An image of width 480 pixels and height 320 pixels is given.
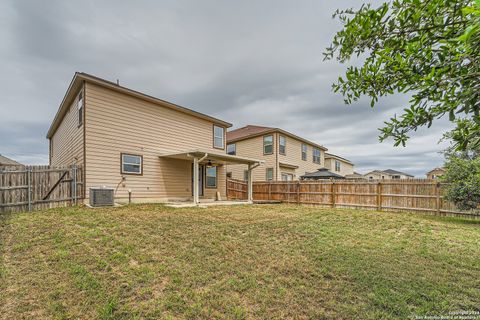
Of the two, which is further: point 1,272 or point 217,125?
point 217,125

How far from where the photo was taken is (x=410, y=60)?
217cm

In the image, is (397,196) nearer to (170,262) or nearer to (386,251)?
(386,251)

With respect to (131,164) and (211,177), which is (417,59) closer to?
(131,164)

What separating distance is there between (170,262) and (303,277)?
6.95 ft

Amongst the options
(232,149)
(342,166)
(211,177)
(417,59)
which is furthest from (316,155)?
(417,59)

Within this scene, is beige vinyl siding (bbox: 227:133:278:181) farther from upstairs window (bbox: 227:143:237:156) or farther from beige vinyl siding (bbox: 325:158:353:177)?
beige vinyl siding (bbox: 325:158:353:177)

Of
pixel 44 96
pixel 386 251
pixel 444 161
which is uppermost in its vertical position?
pixel 44 96

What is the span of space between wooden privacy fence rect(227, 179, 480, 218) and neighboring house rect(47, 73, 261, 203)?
3969 mm

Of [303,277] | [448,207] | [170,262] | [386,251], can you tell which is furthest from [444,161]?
[170,262]

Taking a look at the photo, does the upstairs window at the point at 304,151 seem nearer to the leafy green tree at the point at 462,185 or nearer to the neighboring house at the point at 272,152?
the neighboring house at the point at 272,152

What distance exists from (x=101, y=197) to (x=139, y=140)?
10.9 ft

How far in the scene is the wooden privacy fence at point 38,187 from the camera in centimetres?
776

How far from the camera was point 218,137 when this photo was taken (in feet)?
50.7

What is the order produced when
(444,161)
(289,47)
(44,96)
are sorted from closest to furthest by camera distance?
1. (289,47)
2. (444,161)
3. (44,96)
